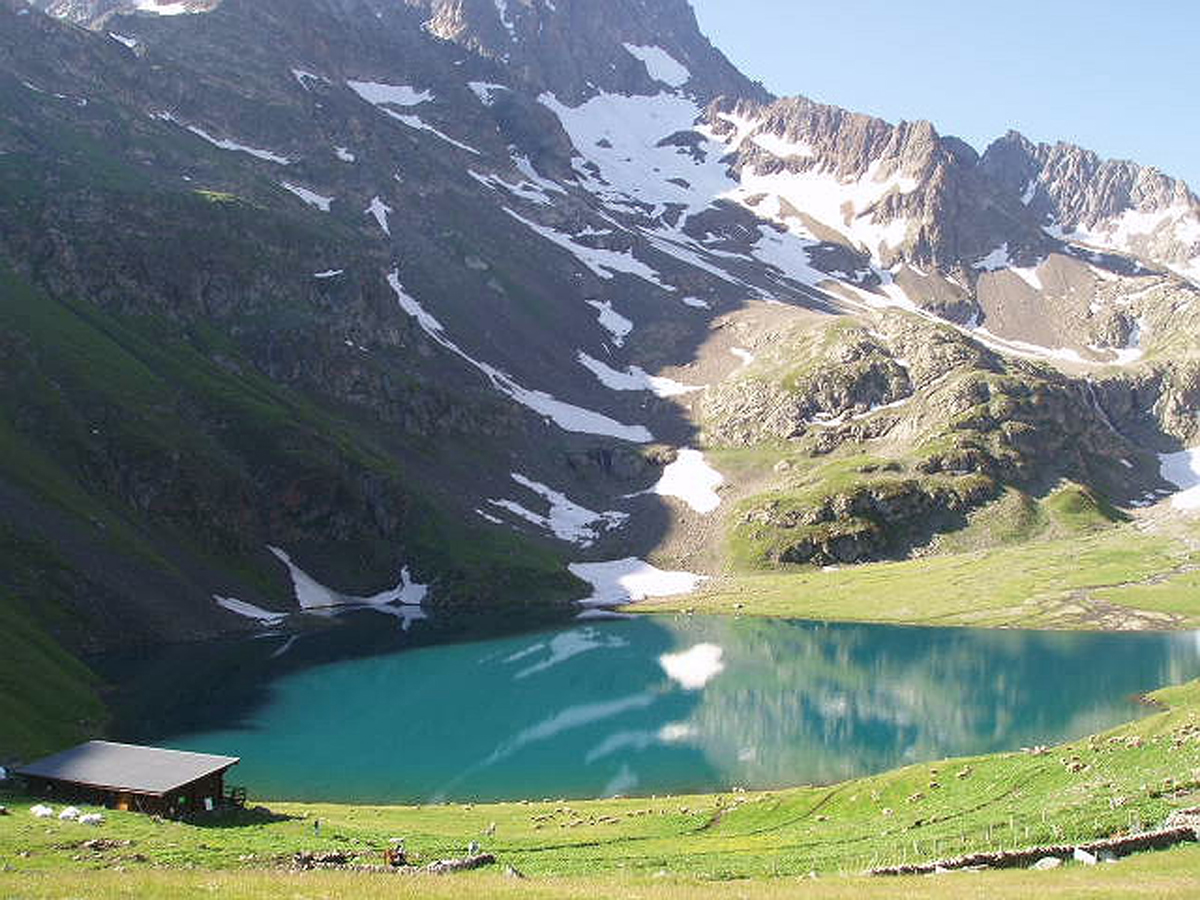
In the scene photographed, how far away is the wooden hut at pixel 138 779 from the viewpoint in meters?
44.3

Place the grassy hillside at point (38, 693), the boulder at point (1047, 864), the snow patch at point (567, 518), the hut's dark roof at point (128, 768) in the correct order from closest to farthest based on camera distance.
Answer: the boulder at point (1047, 864)
the hut's dark roof at point (128, 768)
the grassy hillside at point (38, 693)
the snow patch at point (567, 518)

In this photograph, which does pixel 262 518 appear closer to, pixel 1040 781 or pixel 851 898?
pixel 1040 781

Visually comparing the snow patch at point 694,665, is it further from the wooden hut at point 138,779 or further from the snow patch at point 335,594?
the wooden hut at point 138,779

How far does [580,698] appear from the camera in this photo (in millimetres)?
98312

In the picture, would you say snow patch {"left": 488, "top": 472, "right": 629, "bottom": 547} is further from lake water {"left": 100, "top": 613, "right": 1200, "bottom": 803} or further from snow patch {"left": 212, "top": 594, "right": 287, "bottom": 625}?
snow patch {"left": 212, "top": 594, "right": 287, "bottom": 625}

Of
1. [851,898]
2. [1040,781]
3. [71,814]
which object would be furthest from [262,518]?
[851,898]

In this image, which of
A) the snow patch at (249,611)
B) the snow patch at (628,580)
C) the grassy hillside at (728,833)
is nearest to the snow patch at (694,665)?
the snow patch at (628,580)

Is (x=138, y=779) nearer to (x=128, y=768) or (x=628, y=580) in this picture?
(x=128, y=768)

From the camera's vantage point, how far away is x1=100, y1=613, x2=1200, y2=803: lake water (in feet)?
230

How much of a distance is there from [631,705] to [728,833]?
1986 inches

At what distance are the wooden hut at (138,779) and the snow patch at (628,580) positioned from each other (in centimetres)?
11769

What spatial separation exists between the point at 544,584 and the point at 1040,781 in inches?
4975

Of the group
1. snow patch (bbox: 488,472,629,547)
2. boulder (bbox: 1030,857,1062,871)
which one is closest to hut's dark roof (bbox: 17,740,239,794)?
boulder (bbox: 1030,857,1062,871)

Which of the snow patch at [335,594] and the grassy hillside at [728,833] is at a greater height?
the snow patch at [335,594]
